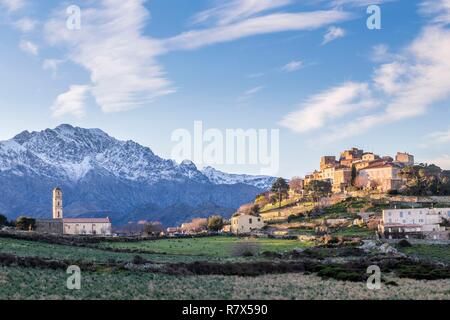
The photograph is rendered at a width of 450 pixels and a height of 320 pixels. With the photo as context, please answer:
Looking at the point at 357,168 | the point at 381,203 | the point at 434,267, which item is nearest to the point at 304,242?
the point at 434,267

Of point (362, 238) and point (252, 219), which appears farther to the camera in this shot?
point (252, 219)

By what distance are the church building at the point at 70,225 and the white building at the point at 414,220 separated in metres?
62.7

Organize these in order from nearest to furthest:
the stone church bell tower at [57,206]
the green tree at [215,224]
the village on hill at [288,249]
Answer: the village on hill at [288,249], the green tree at [215,224], the stone church bell tower at [57,206]

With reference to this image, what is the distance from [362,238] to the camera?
3735 inches

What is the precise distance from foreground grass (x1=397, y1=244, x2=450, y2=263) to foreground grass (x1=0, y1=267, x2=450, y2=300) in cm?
2547

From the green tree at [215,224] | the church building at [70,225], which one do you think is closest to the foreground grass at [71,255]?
the church building at [70,225]

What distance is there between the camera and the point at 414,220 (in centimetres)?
11519

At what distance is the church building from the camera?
14238 centimetres

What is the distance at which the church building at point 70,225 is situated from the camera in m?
142

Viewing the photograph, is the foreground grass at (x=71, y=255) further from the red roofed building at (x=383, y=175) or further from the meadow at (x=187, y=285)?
the red roofed building at (x=383, y=175)

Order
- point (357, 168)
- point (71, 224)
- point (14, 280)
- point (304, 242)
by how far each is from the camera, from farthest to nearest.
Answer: point (357, 168), point (71, 224), point (304, 242), point (14, 280)

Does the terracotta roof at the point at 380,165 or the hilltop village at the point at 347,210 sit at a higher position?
the terracotta roof at the point at 380,165
